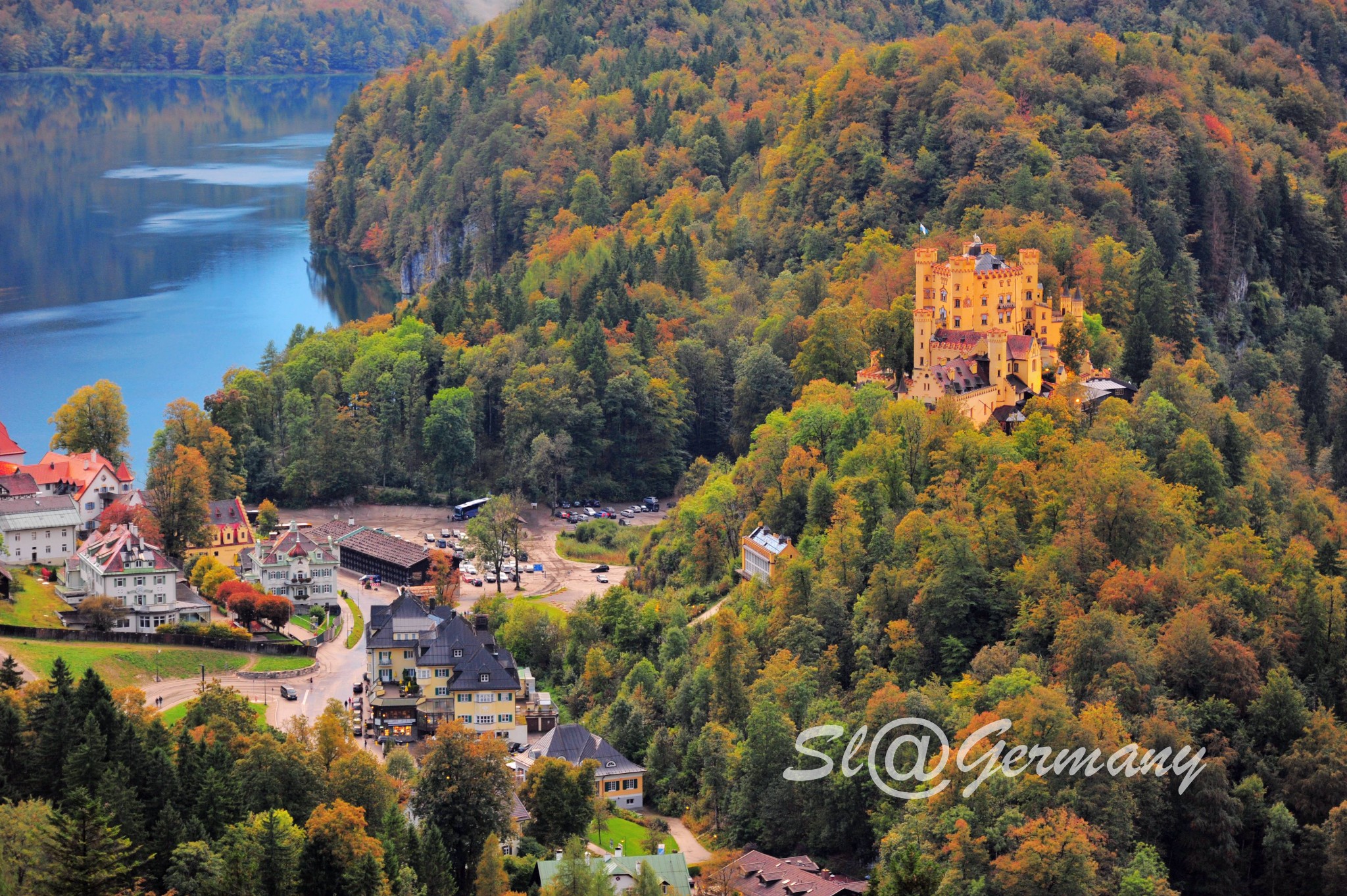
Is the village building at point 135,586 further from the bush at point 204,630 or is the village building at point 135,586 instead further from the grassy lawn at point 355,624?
the grassy lawn at point 355,624

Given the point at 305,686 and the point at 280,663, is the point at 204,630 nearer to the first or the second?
the point at 280,663

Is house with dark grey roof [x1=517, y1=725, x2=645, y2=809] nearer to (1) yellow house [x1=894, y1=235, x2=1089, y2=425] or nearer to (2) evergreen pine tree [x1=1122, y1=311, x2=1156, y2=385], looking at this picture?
(1) yellow house [x1=894, y1=235, x2=1089, y2=425]

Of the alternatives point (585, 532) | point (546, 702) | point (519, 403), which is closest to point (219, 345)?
point (519, 403)

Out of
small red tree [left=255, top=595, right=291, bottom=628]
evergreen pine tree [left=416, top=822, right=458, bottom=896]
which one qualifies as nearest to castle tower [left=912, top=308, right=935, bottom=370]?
small red tree [left=255, top=595, right=291, bottom=628]

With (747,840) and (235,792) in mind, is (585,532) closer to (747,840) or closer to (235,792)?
(747,840)

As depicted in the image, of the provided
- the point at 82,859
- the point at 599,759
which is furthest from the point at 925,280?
the point at 82,859

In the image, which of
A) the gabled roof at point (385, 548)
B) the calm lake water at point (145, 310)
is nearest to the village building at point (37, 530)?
the gabled roof at point (385, 548)
